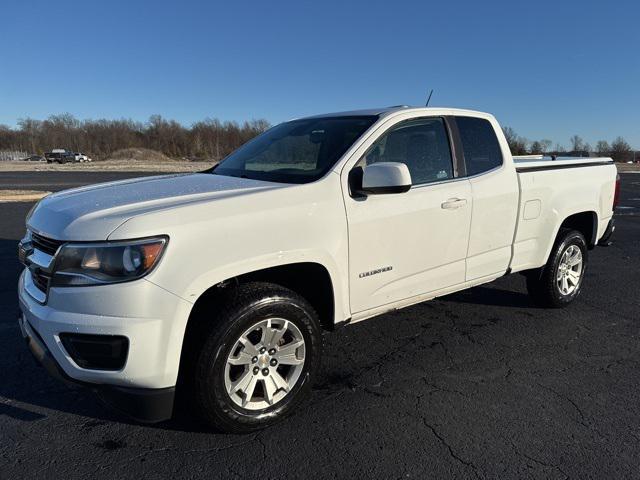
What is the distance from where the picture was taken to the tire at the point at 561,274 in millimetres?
4875

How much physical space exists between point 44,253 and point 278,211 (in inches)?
50.9

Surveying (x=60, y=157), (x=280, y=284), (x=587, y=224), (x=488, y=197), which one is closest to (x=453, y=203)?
(x=488, y=197)

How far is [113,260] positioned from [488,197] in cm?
290

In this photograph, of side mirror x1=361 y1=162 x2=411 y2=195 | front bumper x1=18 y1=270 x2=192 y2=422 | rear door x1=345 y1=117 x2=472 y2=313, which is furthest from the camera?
rear door x1=345 y1=117 x2=472 y2=313

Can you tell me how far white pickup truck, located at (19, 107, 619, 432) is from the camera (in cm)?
244

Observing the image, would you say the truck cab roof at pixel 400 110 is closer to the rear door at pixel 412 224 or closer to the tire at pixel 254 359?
the rear door at pixel 412 224

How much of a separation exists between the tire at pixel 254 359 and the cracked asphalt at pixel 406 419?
14 cm

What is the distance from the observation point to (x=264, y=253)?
2.77 meters

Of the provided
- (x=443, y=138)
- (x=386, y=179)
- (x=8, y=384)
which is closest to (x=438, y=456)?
(x=386, y=179)

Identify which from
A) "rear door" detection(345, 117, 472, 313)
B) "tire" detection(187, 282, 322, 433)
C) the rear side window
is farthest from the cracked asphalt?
the rear side window

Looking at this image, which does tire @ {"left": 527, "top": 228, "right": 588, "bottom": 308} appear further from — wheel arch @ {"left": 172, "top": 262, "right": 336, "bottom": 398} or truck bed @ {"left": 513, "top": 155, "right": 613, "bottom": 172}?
wheel arch @ {"left": 172, "top": 262, "right": 336, "bottom": 398}

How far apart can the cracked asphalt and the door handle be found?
121 cm

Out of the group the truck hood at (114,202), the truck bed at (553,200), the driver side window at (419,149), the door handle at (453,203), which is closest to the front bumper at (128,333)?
the truck hood at (114,202)

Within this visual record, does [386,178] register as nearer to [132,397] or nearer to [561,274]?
[132,397]
